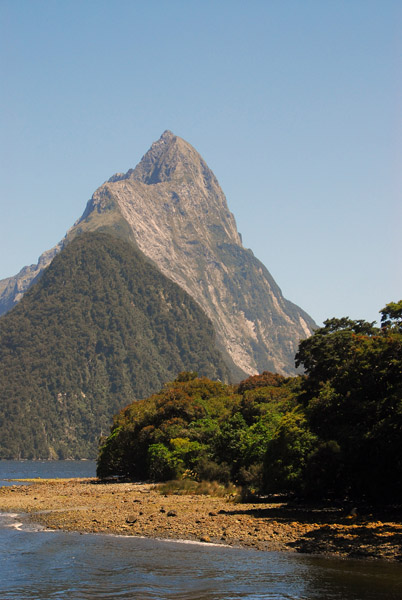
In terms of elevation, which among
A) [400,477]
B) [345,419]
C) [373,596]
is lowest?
[373,596]

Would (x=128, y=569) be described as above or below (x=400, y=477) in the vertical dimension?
below

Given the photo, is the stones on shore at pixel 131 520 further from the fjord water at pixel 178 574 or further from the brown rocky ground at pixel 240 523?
the fjord water at pixel 178 574

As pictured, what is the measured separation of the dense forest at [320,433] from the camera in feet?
131

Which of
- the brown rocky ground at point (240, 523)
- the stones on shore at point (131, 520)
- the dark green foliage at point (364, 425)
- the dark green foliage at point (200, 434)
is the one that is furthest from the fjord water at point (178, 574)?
the dark green foliage at point (200, 434)

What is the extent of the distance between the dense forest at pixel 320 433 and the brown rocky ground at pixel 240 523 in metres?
2.40

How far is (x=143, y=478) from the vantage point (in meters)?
95.2

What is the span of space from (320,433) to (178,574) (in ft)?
62.2

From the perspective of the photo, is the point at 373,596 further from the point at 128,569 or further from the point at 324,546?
the point at 128,569

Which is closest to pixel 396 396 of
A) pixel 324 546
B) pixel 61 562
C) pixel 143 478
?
pixel 324 546

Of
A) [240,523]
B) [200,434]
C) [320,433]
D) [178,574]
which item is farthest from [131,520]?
[200,434]

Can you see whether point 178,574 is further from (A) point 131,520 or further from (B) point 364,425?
(B) point 364,425

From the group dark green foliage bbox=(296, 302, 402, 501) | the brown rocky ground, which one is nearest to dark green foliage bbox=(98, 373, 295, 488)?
the brown rocky ground

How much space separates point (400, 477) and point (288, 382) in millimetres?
77423

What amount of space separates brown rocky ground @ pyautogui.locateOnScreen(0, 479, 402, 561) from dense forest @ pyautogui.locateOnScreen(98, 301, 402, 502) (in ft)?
7.88
